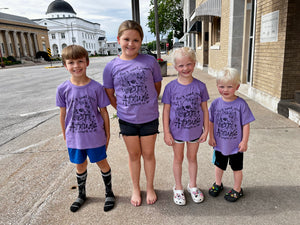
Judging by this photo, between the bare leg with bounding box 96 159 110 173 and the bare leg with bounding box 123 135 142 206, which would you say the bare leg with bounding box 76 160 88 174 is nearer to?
the bare leg with bounding box 96 159 110 173

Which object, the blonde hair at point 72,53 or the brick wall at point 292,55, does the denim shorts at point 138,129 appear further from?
the brick wall at point 292,55

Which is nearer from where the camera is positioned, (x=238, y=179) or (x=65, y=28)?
(x=238, y=179)

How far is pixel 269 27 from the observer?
18.5 ft

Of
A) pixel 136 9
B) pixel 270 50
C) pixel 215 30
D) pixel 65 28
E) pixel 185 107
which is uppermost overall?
pixel 65 28

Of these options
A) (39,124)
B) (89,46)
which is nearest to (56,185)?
(39,124)

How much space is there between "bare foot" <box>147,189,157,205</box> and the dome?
125m

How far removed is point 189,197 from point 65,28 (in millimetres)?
110771

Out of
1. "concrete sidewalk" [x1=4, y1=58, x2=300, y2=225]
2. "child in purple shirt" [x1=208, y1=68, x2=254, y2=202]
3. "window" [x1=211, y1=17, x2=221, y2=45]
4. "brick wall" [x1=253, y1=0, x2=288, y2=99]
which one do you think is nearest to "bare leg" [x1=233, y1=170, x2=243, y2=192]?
"child in purple shirt" [x1=208, y1=68, x2=254, y2=202]

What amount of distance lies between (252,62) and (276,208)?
5228 millimetres

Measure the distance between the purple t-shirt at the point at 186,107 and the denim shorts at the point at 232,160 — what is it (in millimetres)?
358

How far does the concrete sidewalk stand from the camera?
2.32 meters

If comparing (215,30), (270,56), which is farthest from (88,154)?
(215,30)

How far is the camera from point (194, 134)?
242cm

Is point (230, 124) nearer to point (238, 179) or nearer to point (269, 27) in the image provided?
→ point (238, 179)
